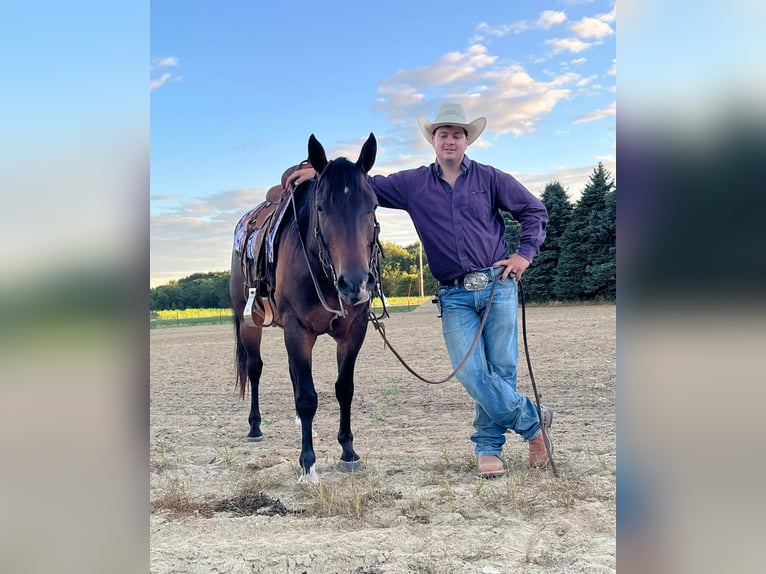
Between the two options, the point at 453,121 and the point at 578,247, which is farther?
the point at 578,247

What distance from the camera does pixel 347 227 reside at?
3020 millimetres

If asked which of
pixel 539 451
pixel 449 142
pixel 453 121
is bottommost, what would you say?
pixel 539 451

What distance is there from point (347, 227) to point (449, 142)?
106 cm

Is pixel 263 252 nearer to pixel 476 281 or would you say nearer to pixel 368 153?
pixel 368 153

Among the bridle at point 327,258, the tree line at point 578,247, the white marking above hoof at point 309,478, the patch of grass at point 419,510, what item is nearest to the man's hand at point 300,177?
the bridle at point 327,258

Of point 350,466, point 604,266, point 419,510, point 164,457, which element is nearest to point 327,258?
point 419,510

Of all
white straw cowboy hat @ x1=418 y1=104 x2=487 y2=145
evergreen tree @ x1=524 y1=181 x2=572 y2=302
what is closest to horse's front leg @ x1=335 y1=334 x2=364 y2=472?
white straw cowboy hat @ x1=418 y1=104 x2=487 y2=145

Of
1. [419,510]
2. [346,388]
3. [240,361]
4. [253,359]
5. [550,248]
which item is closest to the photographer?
[419,510]

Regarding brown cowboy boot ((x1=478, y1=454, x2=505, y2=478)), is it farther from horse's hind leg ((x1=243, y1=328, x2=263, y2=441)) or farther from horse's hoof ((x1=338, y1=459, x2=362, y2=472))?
horse's hind leg ((x1=243, y1=328, x2=263, y2=441))

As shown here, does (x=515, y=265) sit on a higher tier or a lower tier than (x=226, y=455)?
higher

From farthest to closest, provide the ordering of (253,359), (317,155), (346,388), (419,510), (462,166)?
(253,359) → (346,388) → (462,166) → (317,155) → (419,510)
